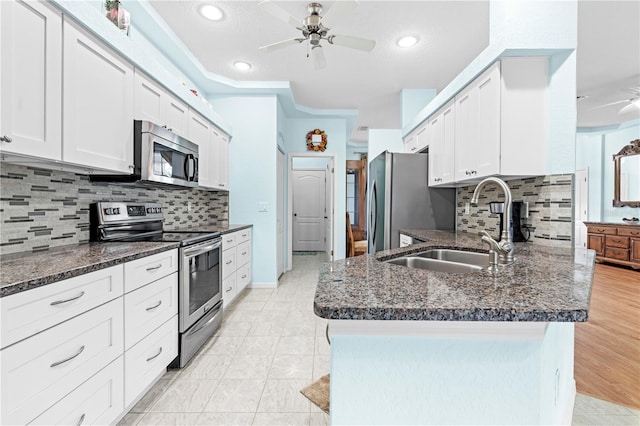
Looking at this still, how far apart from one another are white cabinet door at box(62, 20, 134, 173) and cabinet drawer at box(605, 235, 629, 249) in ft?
23.3

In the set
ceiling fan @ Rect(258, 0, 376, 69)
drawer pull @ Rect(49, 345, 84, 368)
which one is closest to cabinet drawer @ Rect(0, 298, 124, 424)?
drawer pull @ Rect(49, 345, 84, 368)

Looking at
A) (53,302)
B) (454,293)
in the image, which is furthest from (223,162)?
(454,293)

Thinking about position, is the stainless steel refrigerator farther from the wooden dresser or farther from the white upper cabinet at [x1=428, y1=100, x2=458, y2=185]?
the wooden dresser

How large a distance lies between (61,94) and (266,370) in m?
1.93

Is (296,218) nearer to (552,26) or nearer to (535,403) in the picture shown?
(552,26)

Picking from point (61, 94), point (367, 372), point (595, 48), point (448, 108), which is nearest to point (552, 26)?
point (448, 108)

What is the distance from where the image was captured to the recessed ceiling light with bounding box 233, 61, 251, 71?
3.28 m

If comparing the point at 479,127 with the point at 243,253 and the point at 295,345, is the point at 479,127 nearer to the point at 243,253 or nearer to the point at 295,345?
the point at 295,345

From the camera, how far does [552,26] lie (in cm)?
174

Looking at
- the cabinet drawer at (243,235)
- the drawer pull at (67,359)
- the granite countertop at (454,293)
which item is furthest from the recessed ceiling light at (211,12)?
the drawer pull at (67,359)

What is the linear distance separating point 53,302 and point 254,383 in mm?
1178

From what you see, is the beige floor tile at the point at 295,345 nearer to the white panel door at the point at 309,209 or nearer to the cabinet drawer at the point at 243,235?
the cabinet drawer at the point at 243,235

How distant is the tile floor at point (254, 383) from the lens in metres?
1.52

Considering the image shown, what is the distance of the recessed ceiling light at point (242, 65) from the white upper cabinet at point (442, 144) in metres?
2.12
